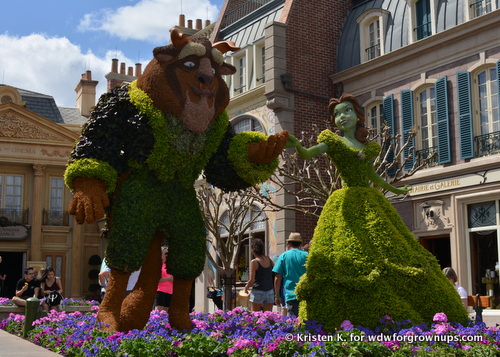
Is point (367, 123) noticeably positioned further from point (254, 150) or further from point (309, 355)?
point (309, 355)

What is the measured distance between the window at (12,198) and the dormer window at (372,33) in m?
17.6

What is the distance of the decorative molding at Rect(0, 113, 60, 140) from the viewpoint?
1126 inches

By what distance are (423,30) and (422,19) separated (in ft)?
0.99

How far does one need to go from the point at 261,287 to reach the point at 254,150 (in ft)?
9.44

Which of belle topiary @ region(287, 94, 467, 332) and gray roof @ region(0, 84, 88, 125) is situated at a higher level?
gray roof @ region(0, 84, 88, 125)

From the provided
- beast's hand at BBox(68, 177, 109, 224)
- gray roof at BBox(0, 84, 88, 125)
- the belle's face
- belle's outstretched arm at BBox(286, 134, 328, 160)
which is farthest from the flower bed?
gray roof at BBox(0, 84, 88, 125)

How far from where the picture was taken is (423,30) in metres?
16.2

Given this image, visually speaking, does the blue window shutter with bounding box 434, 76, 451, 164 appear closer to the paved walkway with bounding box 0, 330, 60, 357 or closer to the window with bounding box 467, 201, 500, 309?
the window with bounding box 467, 201, 500, 309

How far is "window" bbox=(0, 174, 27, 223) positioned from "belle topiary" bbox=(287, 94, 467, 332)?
24.2 m

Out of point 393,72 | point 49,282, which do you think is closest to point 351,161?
point 49,282

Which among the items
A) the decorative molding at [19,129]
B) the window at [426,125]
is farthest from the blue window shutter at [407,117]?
the decorative molding at [19,129]

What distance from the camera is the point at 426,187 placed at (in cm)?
1536

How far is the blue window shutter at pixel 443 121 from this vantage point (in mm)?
15008

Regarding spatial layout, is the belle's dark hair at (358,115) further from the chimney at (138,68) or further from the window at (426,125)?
the chimney at (138,68)
